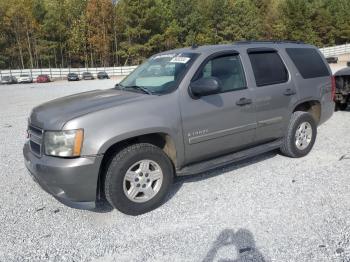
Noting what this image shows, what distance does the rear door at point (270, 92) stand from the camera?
510 cm

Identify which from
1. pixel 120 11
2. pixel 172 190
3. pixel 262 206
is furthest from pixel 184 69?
pixel 120 11

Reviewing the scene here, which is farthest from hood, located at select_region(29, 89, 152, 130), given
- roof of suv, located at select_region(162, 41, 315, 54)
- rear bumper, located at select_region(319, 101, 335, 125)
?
rear bumper, located at select_region(319, 101, 335, 125)

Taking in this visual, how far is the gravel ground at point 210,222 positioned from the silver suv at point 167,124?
0.33 meters

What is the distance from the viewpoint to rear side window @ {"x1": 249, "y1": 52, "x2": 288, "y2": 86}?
5145 mm

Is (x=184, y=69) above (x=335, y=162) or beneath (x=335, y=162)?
above

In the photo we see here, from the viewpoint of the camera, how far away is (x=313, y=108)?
619 centimetres

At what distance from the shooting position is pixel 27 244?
363 cm

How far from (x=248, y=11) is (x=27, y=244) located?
2798 inches

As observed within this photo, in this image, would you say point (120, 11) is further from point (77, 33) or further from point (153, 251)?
point (153, 251)

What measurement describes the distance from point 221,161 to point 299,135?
1.79 metres

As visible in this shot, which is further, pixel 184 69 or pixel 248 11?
pixel 248 11

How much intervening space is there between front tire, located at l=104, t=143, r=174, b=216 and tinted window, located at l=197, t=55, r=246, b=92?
4.14 ft

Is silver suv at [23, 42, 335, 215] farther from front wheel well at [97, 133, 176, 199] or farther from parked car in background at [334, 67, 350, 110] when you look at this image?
parked car in background at [334, 67, 350, 110]

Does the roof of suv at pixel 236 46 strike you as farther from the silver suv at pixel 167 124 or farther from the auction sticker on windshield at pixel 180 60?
the auction sticker on windshield at pixel 180 60
